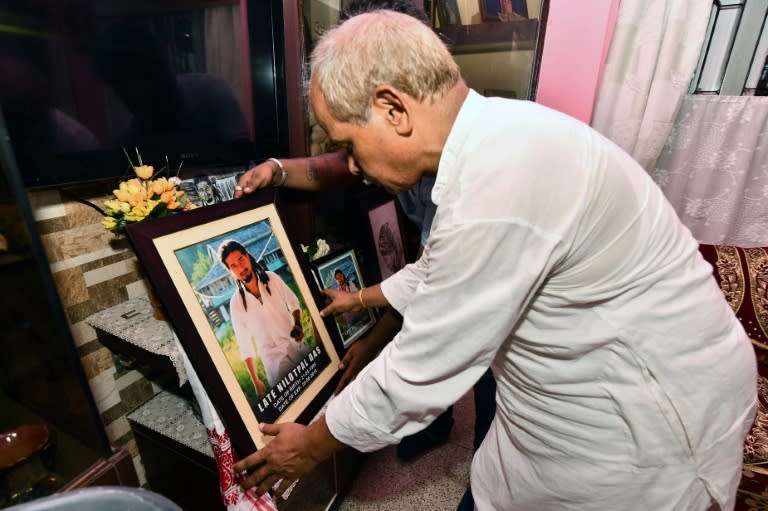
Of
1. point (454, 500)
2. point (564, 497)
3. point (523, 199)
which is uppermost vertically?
point (523, 199)

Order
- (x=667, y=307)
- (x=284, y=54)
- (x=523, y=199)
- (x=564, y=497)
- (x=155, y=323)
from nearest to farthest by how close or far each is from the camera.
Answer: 1. (x=523, y=199)
2. (x=667, y=307)
3. (x=564, y=497)
4. (x=155, y=323)
5. (x=284, y=54)

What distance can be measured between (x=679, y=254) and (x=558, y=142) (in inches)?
12.0

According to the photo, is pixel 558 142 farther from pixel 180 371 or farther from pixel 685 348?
pixel 180 371

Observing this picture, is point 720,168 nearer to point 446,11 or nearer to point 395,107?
point 446,11

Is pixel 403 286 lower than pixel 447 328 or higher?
lower

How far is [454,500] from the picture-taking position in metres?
1.48

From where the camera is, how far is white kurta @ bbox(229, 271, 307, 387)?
2.56ft

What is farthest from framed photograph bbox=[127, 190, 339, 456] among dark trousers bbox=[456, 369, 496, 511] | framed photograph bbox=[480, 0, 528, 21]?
framed photograph bbox=[480, 0, 528, 21]

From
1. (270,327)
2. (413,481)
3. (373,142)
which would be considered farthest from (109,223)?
(413,481)

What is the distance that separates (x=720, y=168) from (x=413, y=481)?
197cm

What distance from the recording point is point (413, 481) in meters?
1.55

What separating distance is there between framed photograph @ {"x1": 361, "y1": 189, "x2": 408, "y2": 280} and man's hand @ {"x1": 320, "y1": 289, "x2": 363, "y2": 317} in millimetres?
282

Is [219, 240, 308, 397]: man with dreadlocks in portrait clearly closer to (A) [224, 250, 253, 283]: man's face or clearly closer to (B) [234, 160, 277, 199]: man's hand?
(A) [224, 250, 253, 283]: man's face

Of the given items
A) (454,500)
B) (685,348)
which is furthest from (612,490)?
(454,500)
